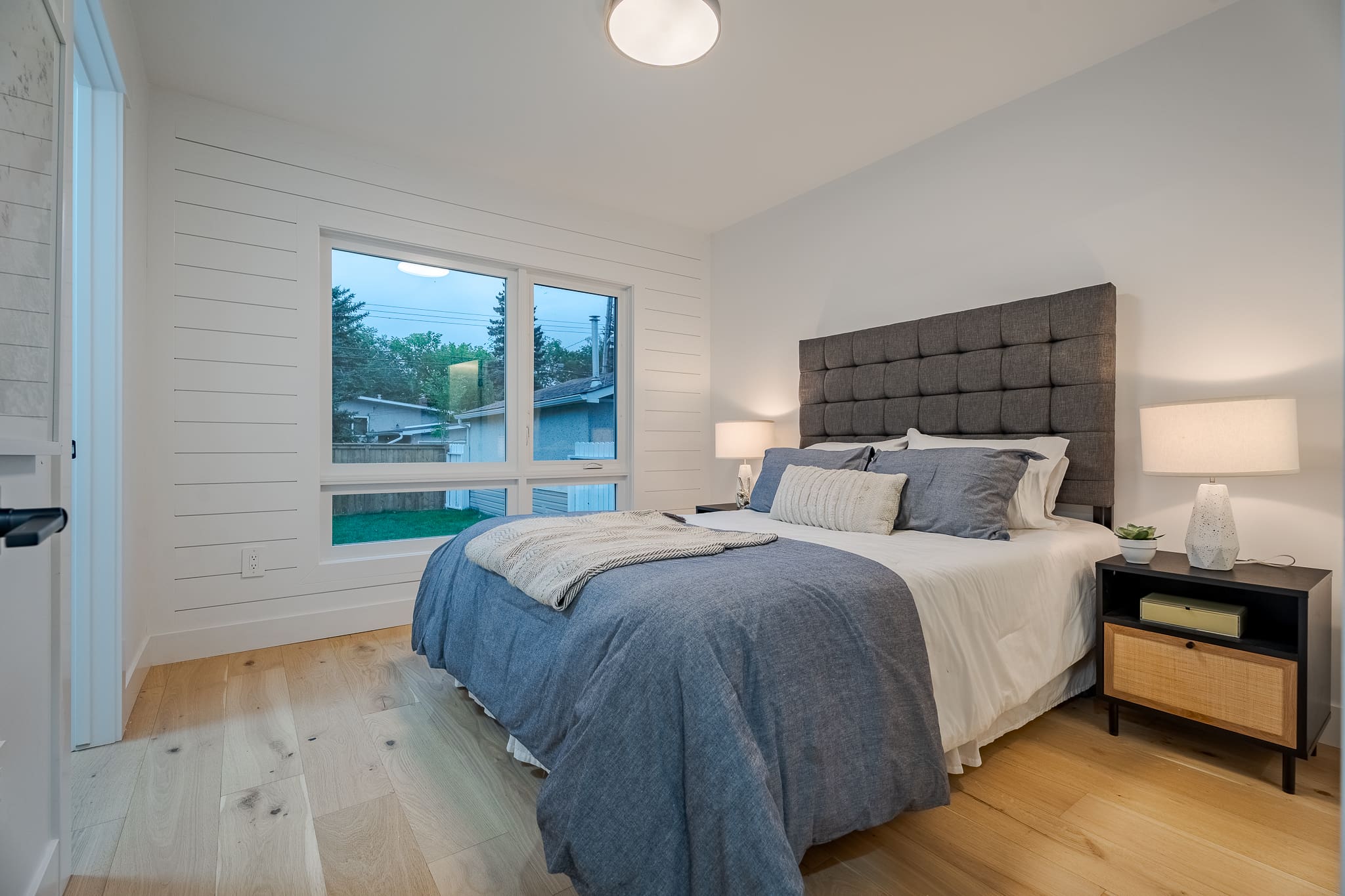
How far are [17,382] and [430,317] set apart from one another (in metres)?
2.56

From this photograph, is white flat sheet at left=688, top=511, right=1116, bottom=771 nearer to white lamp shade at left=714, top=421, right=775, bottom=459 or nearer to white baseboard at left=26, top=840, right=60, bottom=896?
white lamp shade at left=714, top=421, right=775, bottom=459

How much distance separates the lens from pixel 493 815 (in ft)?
5.45

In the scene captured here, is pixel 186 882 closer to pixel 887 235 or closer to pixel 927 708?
pixel 927 708

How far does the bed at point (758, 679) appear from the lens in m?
1.15

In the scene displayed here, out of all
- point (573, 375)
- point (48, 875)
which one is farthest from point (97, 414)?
point (573, 375)

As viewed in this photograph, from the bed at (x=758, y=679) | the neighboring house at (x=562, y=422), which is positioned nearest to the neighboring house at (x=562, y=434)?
the neighboring house at (x=562, y=422)

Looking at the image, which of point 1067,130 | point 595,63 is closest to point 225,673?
point 595,63

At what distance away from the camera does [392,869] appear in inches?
56.9

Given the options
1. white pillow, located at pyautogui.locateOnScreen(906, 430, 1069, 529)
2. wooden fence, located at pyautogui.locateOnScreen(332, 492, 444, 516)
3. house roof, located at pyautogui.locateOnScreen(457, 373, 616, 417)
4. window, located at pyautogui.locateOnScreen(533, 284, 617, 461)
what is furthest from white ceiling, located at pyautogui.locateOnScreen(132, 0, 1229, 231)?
wooden fence, located at pyautogui.locateOnScreen(332, 492, 444, 516)

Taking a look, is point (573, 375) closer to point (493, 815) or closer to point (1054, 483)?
point (1054, 483)

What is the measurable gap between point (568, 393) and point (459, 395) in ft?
2.30

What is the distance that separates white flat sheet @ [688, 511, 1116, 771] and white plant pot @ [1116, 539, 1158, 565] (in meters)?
0.15

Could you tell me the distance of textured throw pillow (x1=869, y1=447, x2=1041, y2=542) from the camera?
2281 mm

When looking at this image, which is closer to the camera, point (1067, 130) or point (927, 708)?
point (927, 708)
